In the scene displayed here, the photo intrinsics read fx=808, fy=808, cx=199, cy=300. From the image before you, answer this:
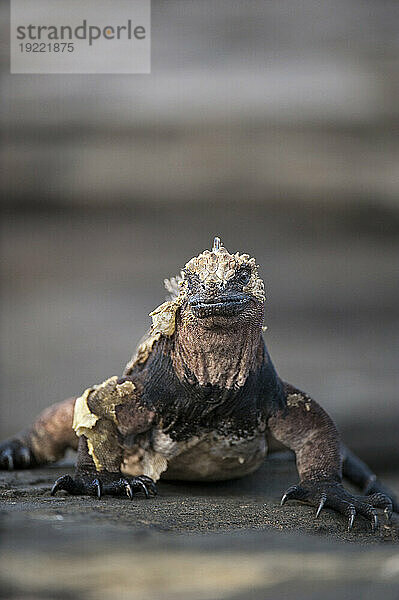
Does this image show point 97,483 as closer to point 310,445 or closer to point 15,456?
point 310,445

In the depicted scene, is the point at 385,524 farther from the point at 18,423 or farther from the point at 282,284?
the point at 282,284

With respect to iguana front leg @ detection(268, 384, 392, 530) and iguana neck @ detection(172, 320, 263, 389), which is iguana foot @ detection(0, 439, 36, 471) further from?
iguana front leg @ detection(268, 384, 392, 530)

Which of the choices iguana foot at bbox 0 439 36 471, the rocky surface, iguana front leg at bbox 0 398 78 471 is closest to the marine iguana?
the rocky surface

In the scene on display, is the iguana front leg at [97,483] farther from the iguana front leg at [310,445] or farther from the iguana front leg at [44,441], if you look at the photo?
the iguana front leg at [44,441]

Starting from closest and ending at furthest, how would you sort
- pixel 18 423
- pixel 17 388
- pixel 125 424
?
pixel 125 424 < pixel 18 423 < pixel 17 388

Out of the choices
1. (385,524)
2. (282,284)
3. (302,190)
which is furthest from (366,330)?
(385,524)
